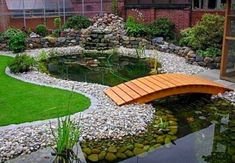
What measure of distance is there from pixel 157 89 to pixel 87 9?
11815mm

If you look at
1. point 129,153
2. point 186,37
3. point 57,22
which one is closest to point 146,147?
point 129,153

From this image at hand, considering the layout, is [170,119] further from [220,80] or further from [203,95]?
[220,80]

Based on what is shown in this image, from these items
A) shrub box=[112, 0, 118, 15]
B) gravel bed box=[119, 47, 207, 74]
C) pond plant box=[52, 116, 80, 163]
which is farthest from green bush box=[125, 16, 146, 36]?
pond plant box=[52, 116, 80, 163]

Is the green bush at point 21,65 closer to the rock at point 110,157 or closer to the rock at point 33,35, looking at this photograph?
the rock at point 33,35

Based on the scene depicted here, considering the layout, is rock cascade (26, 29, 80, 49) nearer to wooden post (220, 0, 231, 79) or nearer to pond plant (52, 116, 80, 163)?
wooden post (220, 0, 231, 79)

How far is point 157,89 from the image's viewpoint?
5906 mm

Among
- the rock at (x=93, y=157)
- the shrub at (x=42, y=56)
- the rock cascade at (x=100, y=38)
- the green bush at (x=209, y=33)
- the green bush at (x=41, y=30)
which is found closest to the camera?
the rock at (x=93, y=157)

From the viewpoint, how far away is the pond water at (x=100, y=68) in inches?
328

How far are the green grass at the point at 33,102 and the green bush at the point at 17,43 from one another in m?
4.37

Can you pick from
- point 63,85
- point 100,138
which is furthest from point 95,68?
point 100,138

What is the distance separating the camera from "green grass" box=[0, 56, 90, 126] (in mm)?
5266

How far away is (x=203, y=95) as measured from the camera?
6.74m

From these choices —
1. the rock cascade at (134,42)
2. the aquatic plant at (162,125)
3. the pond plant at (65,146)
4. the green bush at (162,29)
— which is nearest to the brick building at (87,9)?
the green bush at (162,29)

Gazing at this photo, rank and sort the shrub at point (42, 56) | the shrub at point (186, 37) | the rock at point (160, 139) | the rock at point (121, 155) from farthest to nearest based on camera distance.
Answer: the shrub at point (42, 56) < the shrub at point (186, 37) < the rock at point (160, 139) < the rock at point (121, 155)
